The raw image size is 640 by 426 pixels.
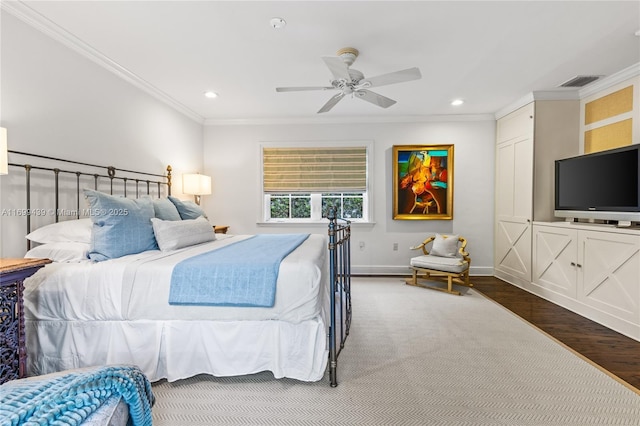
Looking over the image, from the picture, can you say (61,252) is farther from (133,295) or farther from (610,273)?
(610,273)

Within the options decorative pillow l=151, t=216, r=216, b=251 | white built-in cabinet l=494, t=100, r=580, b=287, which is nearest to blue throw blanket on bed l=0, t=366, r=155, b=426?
decorative pillow l=151, t=216, r=216, b=251

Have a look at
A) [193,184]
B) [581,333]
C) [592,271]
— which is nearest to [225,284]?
[193,184]

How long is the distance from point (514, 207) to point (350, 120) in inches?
108

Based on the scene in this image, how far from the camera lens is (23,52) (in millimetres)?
2240

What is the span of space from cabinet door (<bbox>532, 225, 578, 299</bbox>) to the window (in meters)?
2.36

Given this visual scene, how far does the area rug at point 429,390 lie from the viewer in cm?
169

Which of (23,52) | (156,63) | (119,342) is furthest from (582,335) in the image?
(23,52)

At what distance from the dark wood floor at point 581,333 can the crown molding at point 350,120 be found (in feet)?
8.73

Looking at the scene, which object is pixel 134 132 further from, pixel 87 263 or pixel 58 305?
pixel 58 305

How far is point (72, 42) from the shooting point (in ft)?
8.54

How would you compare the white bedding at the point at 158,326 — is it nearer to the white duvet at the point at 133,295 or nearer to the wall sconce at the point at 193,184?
the white duvet at the point at 133,295

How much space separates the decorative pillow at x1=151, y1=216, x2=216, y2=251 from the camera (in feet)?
8.10

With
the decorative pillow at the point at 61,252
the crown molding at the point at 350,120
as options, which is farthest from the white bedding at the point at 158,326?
the crown molding at the point at 350,120

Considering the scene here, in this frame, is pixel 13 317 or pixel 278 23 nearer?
pixel 13 317
